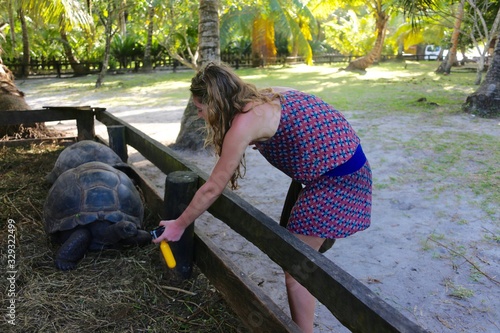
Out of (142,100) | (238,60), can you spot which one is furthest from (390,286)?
(238,60)

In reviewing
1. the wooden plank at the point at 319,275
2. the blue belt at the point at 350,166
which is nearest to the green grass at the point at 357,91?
the blue belt at the point at 350,166

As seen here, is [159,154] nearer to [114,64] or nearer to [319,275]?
[319,275]

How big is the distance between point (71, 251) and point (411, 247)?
2597mm

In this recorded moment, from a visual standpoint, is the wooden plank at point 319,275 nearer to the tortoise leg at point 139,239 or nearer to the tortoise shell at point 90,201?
the tortoise leg at point 139,239

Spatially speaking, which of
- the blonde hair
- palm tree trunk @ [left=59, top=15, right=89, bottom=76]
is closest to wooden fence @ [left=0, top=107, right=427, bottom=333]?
the blonde hair

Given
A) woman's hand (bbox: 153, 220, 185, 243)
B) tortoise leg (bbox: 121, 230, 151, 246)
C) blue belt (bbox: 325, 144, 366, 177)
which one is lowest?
tortoise leg (bbox: 121, 230, 151, 246)

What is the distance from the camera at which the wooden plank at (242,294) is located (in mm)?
1871

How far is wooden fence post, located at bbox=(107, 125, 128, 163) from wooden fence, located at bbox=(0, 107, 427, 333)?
1.32 m

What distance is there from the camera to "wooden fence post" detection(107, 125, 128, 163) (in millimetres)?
4379

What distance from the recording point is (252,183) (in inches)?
214

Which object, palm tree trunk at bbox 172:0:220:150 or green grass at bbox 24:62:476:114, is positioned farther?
green grass at bbox 24:62:476:114

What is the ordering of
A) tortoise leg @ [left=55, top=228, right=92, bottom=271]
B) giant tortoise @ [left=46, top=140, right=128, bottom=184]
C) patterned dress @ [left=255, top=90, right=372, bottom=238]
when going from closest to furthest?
patterned dress @ [left=255, top=90, right=372, bottom=238] → tortoise leg @ [left=55, top=228, right=92, bottom=271] → giant tortoise @ [left=46, top=140, right=128, bottom=184]

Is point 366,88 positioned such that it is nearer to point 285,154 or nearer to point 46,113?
point 46,113

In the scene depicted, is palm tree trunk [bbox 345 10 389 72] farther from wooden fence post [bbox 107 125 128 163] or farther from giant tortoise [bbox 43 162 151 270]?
giant tortoise [bbox 43 162 151 270]
